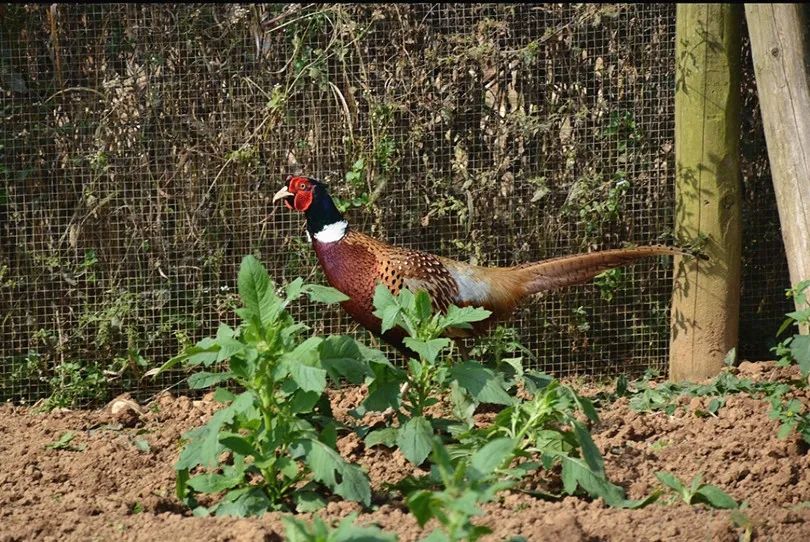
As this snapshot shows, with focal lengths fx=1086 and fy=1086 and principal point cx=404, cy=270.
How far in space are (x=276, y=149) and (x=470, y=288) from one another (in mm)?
1266

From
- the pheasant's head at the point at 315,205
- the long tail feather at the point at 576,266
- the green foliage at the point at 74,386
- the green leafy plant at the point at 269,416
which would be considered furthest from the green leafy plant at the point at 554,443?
the green foliage at the point at 74,386

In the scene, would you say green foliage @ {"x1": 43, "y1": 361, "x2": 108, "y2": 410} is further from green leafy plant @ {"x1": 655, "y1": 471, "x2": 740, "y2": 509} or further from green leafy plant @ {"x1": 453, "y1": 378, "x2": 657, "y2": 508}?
green leafy plant @ {"x1": 655, "y1": 471, "x2": 740, "y2": 509}

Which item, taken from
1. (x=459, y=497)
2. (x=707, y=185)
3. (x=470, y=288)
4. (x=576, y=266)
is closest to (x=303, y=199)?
(x=470, y=288)

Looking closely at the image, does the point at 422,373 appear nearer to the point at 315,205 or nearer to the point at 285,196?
→ the point at 315,205

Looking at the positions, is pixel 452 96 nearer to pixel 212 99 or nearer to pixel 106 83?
pixel 212 99

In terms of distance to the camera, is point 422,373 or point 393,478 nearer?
point 422,373

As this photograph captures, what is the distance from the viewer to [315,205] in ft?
16.4

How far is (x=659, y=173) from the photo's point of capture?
Answer: 5.57m

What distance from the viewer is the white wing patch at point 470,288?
5.03 m

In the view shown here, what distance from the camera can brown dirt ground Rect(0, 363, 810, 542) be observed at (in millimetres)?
3113

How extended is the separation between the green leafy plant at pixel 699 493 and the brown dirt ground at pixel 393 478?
0.07m

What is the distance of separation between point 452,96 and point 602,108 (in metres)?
0.77

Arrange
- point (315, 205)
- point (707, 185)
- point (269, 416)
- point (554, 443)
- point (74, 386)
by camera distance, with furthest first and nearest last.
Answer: point (74, 386)
point (707, 185)
point (315, 205)
point (554, 443)
point (269, 416)

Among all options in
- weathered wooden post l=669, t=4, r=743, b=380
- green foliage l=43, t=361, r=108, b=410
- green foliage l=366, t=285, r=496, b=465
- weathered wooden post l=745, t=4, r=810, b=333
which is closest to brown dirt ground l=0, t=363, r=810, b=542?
green foliage l=43, t=361, r=108, b=410
